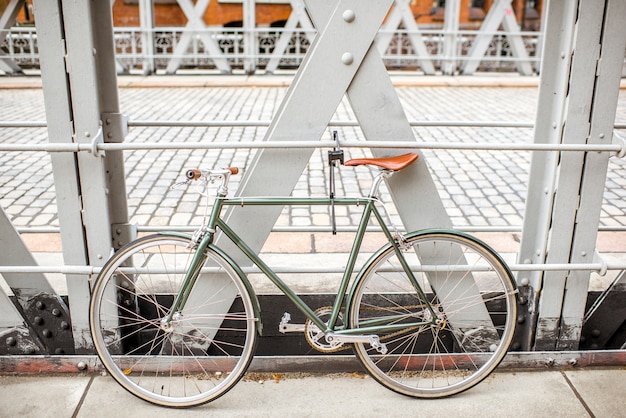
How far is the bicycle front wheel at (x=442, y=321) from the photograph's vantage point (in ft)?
10.4

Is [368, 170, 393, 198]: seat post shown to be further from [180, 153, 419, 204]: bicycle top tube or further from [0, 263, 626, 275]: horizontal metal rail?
[0, 263, 626, 275]: horizontal metal rail

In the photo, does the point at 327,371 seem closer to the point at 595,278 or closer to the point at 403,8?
the point at 595,278

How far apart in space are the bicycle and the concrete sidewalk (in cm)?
9

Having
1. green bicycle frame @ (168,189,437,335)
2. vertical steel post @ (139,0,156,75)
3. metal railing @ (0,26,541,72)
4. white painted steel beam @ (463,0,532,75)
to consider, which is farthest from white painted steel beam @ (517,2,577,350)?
vertical steel post @ (139,0,156,75)

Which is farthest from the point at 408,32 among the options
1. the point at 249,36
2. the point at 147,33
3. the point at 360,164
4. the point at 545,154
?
the point at 360,164

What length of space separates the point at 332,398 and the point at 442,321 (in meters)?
0.71

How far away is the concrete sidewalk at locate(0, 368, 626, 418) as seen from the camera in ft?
10.3

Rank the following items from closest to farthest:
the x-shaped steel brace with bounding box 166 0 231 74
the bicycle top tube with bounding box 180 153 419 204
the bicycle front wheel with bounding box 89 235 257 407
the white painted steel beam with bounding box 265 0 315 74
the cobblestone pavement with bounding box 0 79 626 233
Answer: the bicycle top tube with bounding box 180 153 419 204 → the bicycle front wheel with bounding box 89 235 257 407 → the cobblestone pavement with bounding box 0 79 626 233 → the white painted steel beam with bounding box 265 0 315 74 → the x-shaped steel brace with bounding box 166 0 231 74

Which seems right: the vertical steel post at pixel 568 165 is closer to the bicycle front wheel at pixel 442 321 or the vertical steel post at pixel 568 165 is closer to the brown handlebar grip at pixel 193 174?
the bicycle front wheel at pixel 442 321

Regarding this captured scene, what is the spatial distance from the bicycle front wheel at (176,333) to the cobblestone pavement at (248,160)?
3.02 ft

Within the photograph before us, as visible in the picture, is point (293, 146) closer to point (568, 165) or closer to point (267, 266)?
point (267, 266)

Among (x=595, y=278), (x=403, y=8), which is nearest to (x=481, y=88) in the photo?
(x=403, y=8)

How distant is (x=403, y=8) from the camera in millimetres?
16141

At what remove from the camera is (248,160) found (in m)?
8.30
